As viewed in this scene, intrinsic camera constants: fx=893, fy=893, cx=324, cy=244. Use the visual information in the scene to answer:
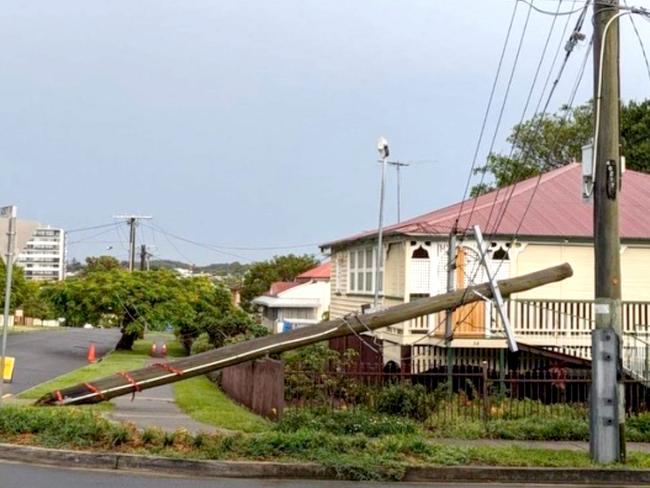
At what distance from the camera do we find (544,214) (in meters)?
23.2

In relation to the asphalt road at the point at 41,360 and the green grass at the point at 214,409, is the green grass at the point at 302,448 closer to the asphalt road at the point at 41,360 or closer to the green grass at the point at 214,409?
the green grass at the point at 214,409

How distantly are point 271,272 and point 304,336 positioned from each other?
69637 mm

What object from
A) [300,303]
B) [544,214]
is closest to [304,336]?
[544,214]

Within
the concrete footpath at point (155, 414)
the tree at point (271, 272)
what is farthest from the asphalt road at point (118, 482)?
the tree at point (271, 272)

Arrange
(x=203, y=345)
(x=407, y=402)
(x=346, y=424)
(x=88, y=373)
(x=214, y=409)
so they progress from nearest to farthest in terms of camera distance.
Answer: (x=346, y=424) < (x=407, y=402) < (x=214, y=409) < (x=88, y=373) < (x=203, y=345)

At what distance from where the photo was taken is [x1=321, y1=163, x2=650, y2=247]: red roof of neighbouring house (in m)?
A: 21.9

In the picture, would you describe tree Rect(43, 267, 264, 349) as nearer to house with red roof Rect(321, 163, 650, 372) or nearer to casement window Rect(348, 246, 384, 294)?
casement window Rect(348, 246, 384, 294)

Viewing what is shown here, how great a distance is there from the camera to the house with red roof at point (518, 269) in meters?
20.5

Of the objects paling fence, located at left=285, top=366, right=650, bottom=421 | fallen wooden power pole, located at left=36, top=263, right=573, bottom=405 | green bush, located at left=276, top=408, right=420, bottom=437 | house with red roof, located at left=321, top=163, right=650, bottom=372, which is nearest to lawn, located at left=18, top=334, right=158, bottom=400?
fallen wooden power pole, located at left=36, top=263, right=573, bottom=405

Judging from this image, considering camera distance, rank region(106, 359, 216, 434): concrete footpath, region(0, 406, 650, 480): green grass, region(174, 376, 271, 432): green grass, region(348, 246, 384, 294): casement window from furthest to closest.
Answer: region(348, 246, 384, 294): casement window
region(174, 376, 271, 432): green grass
region(106, 359, 216, 434): concrete footpath
region(0, 406, 650, 480): green grass

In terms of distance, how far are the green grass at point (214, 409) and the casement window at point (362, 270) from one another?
5.35 metres

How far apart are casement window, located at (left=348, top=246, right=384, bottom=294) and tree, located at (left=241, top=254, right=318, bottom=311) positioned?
53507mm

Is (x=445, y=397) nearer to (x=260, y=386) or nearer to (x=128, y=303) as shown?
(x=260, y=386)

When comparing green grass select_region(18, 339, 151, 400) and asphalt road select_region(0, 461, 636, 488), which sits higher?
green grass select_region(18, 339, 151, 400)
